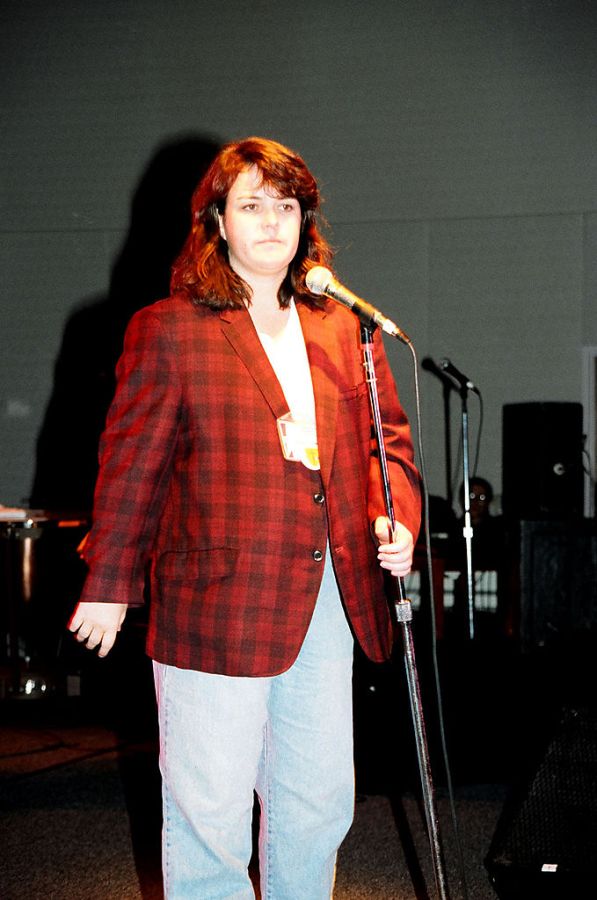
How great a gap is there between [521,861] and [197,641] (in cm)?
104

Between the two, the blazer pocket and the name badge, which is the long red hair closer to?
the name badge

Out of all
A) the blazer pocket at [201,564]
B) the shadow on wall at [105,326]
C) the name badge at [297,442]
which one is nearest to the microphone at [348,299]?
the name badge at [297,442]

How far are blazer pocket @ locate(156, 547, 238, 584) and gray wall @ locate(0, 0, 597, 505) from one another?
4427 millimetres

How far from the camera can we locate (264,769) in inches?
68.0

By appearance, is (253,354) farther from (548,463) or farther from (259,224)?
(548,463)

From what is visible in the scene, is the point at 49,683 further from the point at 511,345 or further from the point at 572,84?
the point at 572,84

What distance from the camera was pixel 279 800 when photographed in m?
1.69

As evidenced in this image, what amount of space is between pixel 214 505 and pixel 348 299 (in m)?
0.41

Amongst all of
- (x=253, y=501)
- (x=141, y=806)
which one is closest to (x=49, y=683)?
(x=141, y=806)

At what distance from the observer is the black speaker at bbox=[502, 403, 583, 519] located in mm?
5070

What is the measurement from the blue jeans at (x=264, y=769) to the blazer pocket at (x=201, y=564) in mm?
166

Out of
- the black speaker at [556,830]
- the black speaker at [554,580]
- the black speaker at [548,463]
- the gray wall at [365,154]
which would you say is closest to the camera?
the black speaker at [556,830]

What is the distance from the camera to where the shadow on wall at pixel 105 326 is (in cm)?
587

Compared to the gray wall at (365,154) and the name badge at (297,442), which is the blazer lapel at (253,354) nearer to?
the name badge at (297,442)
